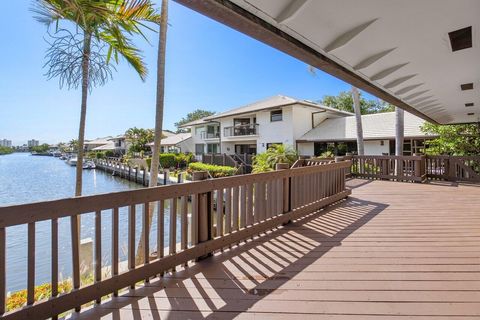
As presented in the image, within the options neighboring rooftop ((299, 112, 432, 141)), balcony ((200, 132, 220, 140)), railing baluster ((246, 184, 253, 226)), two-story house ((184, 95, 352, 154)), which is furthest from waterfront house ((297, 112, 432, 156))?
railing baluster ((246, 184, 253, 226))

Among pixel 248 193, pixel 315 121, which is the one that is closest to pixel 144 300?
pixel 248 193

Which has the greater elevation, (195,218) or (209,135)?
(209,135)

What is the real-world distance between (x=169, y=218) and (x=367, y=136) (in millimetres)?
19266

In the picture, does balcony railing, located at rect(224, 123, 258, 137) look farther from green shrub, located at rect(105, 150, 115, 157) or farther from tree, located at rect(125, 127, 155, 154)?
green shrub, located at rect(105, 150, 115, 157)

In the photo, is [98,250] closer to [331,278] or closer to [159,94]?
[331,278]

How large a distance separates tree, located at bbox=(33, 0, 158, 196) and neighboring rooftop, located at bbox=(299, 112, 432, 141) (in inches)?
687

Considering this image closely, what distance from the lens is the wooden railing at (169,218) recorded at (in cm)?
196

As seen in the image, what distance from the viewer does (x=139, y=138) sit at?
45125 mm

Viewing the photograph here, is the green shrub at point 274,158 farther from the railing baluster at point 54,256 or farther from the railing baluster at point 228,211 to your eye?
the railing baluster at point 54,256

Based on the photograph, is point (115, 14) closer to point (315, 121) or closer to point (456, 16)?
point (456, 16)

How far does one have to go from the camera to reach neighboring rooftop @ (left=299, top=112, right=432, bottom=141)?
60.2 feet

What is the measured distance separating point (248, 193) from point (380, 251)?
73.7 inches

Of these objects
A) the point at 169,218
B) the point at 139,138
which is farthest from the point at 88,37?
the point at 139,138

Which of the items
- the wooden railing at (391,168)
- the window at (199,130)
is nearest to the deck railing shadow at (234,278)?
the wooden railing at (391,168)
